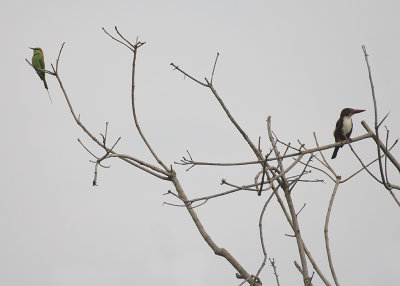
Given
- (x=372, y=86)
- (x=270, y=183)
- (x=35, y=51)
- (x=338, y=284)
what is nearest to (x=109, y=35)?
(x=270, y=183)

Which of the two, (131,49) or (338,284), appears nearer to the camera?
(338,284)

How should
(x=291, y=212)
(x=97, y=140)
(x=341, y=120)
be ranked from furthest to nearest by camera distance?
(x=341, y=120)
(x=97, y=140)
(x=291, y=212)

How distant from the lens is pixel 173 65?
8.97 feet

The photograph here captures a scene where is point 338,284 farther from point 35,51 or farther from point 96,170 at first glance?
point 35,51

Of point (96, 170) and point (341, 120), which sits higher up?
point (341, 120)

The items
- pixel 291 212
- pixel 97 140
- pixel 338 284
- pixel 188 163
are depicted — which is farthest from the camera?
pixel 97 140

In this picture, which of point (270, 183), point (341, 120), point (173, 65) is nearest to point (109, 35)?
point (173, 65)

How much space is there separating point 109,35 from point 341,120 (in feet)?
15.0

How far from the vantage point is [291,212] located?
6.68ft

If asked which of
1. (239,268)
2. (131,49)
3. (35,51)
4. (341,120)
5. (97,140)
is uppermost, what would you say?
(35,51)

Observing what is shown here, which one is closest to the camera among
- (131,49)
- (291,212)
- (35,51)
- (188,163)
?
(291,212)

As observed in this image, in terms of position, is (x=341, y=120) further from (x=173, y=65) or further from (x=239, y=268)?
(x=239, y=268)

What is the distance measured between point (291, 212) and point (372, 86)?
63 centimetres

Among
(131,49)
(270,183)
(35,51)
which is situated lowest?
(270,183)
